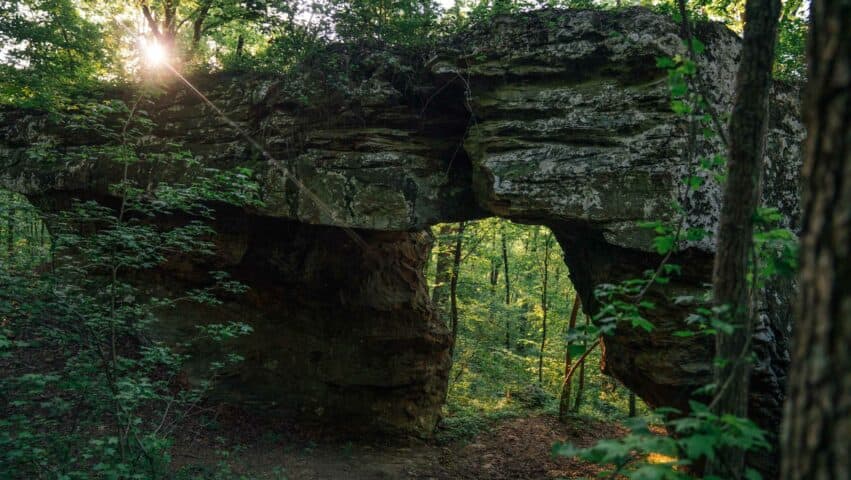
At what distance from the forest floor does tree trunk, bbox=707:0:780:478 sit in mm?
7169

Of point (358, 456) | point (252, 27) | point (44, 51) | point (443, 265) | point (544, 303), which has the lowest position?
point (358, 456)

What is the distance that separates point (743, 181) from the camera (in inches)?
106

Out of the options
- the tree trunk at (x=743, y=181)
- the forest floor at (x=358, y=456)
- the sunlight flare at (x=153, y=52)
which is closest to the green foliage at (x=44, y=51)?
the sunlight flare at (x=153, y=52)

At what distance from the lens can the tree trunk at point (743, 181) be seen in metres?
2.65

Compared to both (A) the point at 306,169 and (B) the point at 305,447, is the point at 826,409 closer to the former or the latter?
(A) the point at 306,169

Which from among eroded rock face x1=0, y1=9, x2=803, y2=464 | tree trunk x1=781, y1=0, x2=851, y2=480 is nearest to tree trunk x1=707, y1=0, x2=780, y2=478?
tree trunk x1=781, y1=0, x2=851, y2=480

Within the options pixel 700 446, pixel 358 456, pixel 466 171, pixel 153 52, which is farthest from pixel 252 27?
pixel 700 446

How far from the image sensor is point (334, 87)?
810cm

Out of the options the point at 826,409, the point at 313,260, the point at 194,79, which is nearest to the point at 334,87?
the point at 194,79

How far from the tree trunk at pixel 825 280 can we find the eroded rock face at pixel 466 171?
4282 mm

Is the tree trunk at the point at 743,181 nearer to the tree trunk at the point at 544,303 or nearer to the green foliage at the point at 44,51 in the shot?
the green foliage at the point at 44,51

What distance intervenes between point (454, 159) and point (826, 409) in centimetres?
750

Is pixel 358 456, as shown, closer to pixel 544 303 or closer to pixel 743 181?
pixel 544 303

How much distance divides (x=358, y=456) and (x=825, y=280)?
31.1 feet
